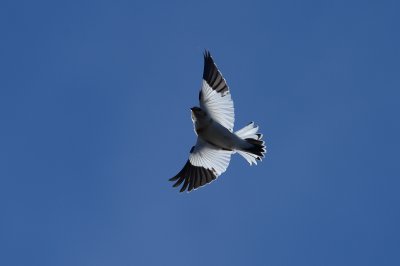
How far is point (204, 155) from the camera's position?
Result: 17.8 meters

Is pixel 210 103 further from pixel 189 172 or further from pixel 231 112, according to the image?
pixel 189 172

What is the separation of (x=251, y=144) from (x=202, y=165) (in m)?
1.38

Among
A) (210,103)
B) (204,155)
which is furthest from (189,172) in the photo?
(210,103)

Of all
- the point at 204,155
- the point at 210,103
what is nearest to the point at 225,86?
the point at 210,103

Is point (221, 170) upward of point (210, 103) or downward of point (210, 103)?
downward

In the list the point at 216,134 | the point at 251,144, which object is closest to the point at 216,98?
the point at 216,134

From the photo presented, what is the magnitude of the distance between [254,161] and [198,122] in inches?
67.2

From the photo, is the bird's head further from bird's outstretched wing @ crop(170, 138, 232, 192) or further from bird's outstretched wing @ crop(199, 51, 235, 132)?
bird's outstretched wing @ crop(170, 138, 232, 192)

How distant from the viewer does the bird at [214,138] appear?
1708 cm

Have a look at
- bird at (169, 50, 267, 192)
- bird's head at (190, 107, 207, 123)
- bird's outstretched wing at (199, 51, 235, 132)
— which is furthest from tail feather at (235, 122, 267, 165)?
bird's head at (190, 107, 207, 123)

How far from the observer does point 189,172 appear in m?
17.7

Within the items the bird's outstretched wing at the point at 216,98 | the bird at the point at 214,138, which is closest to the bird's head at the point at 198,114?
the bird at the point at 214,138

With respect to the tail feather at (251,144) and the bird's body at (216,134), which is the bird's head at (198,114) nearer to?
the bird's body at (216,134)

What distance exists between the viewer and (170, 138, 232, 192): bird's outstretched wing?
17.5 m
